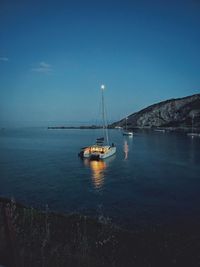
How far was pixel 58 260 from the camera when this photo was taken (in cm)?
637

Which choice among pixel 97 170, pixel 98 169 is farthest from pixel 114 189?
pixel 98 169

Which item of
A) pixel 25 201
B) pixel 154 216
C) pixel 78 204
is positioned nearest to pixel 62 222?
pixel 154 216

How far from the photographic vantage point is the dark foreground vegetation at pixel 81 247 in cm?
612

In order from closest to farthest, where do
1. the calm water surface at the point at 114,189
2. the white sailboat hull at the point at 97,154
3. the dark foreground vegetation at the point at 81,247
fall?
the dark foreground vegetation at the point at 81,247 < the calm water surface at the point at 114,189 < the white sailboat hull at the point at 97,154

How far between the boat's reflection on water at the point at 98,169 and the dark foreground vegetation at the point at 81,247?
67.3 feet

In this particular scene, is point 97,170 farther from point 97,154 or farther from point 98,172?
point 97,154

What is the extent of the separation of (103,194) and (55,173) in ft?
Result: 47.2

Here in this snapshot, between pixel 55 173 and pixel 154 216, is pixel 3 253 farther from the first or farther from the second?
pixel 55 173

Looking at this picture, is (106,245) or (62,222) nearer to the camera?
(106,245)

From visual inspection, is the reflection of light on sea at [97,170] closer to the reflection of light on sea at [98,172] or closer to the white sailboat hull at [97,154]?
the reflection of light on sea at [98,172]

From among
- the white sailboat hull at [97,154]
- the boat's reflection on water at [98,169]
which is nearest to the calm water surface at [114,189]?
the boat's reflection on water at [98,169]

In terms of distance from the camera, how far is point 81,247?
866 cm

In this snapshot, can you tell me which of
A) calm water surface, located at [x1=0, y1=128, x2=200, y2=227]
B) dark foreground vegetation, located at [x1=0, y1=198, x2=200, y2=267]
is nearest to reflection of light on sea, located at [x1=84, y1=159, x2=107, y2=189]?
calm water surface, located at [x1=0, y1=128, x2=200, y2=227]

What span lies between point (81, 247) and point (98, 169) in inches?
1441
